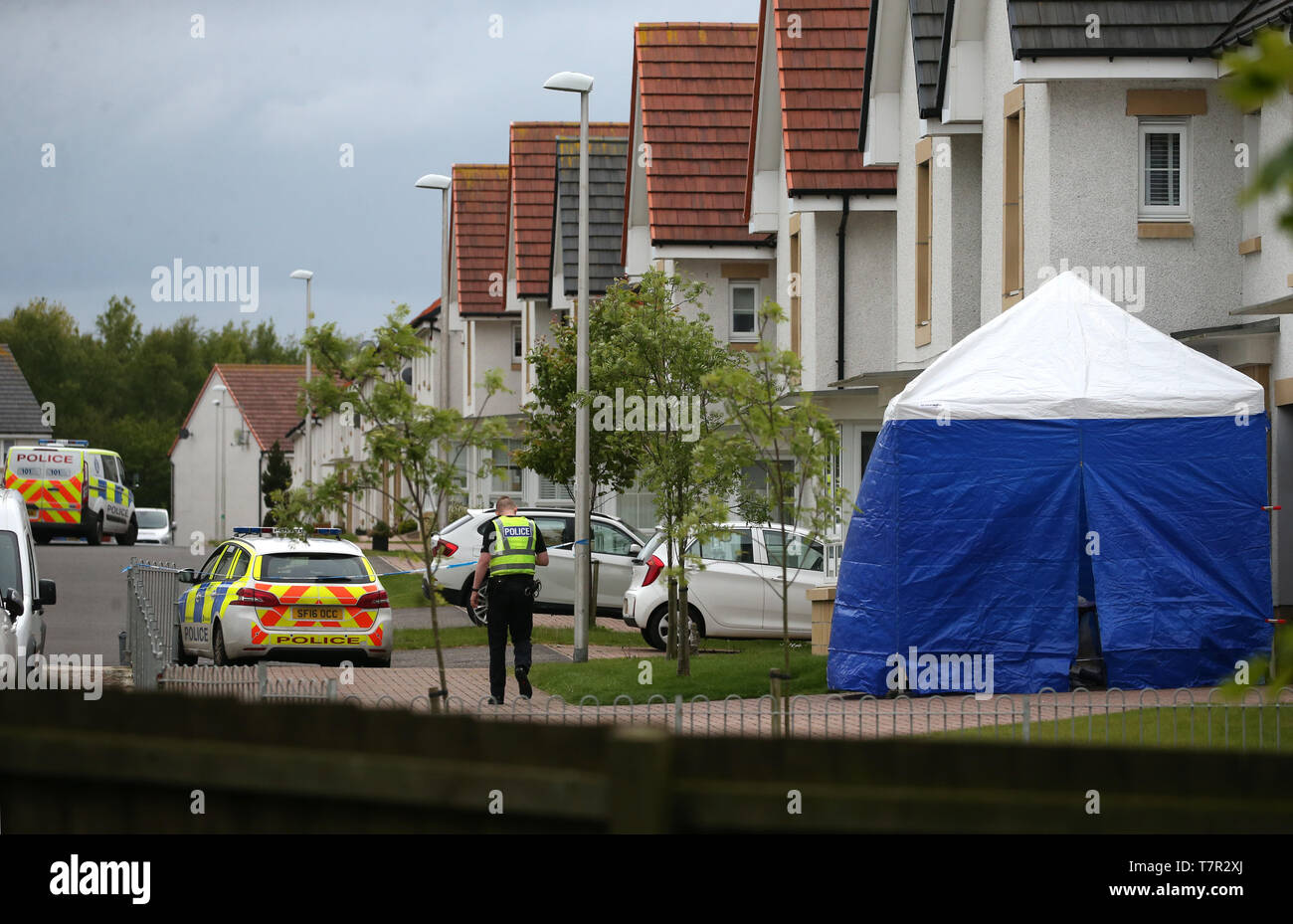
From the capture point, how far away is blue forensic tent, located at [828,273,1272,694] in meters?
15.5

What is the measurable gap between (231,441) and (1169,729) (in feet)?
312

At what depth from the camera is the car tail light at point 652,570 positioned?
2153 centimetres

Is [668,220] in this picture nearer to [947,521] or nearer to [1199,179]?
[1199,179]

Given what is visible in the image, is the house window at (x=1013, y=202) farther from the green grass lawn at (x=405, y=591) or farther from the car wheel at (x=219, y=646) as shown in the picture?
the green grass lawn at (x=405, y=591)

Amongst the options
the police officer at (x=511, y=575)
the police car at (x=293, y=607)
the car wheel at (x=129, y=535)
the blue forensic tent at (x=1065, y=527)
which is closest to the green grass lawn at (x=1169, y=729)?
the blue forensic tent at (x=1065, y=527)

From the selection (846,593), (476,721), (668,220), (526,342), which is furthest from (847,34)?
(476,721)

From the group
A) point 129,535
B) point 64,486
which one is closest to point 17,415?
point 129,535

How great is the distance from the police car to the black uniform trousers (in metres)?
3.33

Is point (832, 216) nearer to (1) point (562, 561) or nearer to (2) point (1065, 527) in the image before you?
(1) point (562, 561)

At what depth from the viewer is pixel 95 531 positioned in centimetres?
4691

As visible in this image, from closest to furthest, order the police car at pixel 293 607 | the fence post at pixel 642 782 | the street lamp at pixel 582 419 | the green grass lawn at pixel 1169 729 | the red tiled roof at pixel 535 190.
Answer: the fence post at pixel 642 782 < the green grass lawn at pixel 1169 729 < the police car at pixel 293 607 < the street lamp at pixel 582 419 < the red tiled roof at pixel 535 190

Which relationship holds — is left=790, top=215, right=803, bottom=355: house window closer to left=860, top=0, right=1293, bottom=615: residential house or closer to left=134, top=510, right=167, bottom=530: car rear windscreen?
left=860, top=0, right=1293, bottom=615: residential house

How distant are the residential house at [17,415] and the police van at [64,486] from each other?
61.5ft
